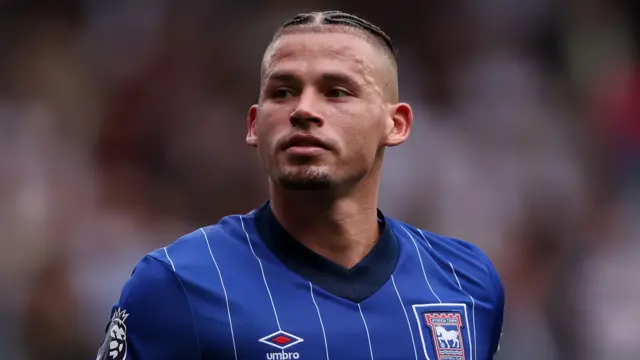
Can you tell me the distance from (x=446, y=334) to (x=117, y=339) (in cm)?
89

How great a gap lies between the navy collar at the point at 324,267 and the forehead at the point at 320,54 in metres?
0.43

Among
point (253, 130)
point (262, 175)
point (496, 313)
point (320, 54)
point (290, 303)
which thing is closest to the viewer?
point (290, 303)

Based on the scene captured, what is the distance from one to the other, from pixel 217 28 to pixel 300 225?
3.09m

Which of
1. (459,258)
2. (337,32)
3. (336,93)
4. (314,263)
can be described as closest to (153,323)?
(314,263)

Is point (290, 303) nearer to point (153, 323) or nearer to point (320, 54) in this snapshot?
point (153, 323)

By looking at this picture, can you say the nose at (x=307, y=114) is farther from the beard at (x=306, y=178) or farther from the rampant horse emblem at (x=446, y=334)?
the rampant horse emblem at (x=446, y=334)

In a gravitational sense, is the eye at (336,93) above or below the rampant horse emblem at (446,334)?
above

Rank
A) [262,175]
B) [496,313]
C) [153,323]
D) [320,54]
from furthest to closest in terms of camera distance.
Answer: [262,175]
[496,313]
[320,54]
[153,323]

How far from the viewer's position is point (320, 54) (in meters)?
2.37

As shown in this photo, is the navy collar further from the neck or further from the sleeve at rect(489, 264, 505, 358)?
the sleeve at rect(489, 264, 505, 358)

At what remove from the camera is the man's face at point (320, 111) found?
2.28 m

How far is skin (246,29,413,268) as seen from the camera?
7.53 feet

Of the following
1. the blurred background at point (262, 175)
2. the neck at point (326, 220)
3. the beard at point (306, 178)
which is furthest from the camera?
the blurred background at point (262, 175)

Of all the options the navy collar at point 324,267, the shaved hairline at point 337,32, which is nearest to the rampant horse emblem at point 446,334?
the navy collar at point 324,267
